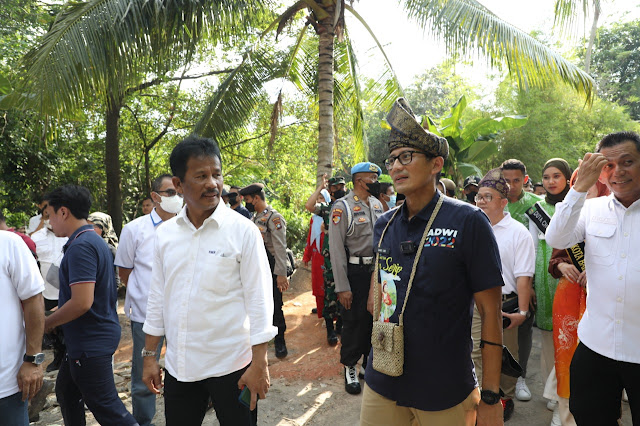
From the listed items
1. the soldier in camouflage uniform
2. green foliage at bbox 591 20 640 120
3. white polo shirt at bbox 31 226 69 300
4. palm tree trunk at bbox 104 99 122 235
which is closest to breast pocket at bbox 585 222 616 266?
the soldier in camouflage uniform

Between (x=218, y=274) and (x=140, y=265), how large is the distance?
1.74 meters

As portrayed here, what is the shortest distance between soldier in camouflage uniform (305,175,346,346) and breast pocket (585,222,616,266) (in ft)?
9.76

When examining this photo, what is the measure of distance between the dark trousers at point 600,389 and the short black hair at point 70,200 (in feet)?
10.9

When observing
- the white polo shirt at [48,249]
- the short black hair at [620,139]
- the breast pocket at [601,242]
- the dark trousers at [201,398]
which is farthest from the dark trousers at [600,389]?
the white polo shirt at [48,249]

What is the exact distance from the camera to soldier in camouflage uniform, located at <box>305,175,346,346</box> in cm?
550

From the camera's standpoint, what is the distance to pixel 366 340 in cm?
465

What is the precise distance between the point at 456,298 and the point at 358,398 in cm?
297

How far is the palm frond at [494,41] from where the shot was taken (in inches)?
266

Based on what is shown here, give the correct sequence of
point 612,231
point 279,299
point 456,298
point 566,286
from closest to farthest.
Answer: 1. point 456,298
2. point 612,231
3. point 566,286
4. point 279,299

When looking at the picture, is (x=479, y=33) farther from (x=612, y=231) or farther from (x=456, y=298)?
(x=456, y=298)

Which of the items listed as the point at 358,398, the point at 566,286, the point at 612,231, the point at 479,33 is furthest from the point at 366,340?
the point at 479,33

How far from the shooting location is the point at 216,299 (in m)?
2.28

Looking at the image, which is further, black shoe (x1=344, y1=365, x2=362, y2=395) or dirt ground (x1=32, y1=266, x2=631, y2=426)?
black shoe (x1=344, y1=365, x2=362, y2=395)

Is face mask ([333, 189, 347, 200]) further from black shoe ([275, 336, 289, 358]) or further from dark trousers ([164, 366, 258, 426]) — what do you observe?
dark trousers ([164, 366, 258, 426])
